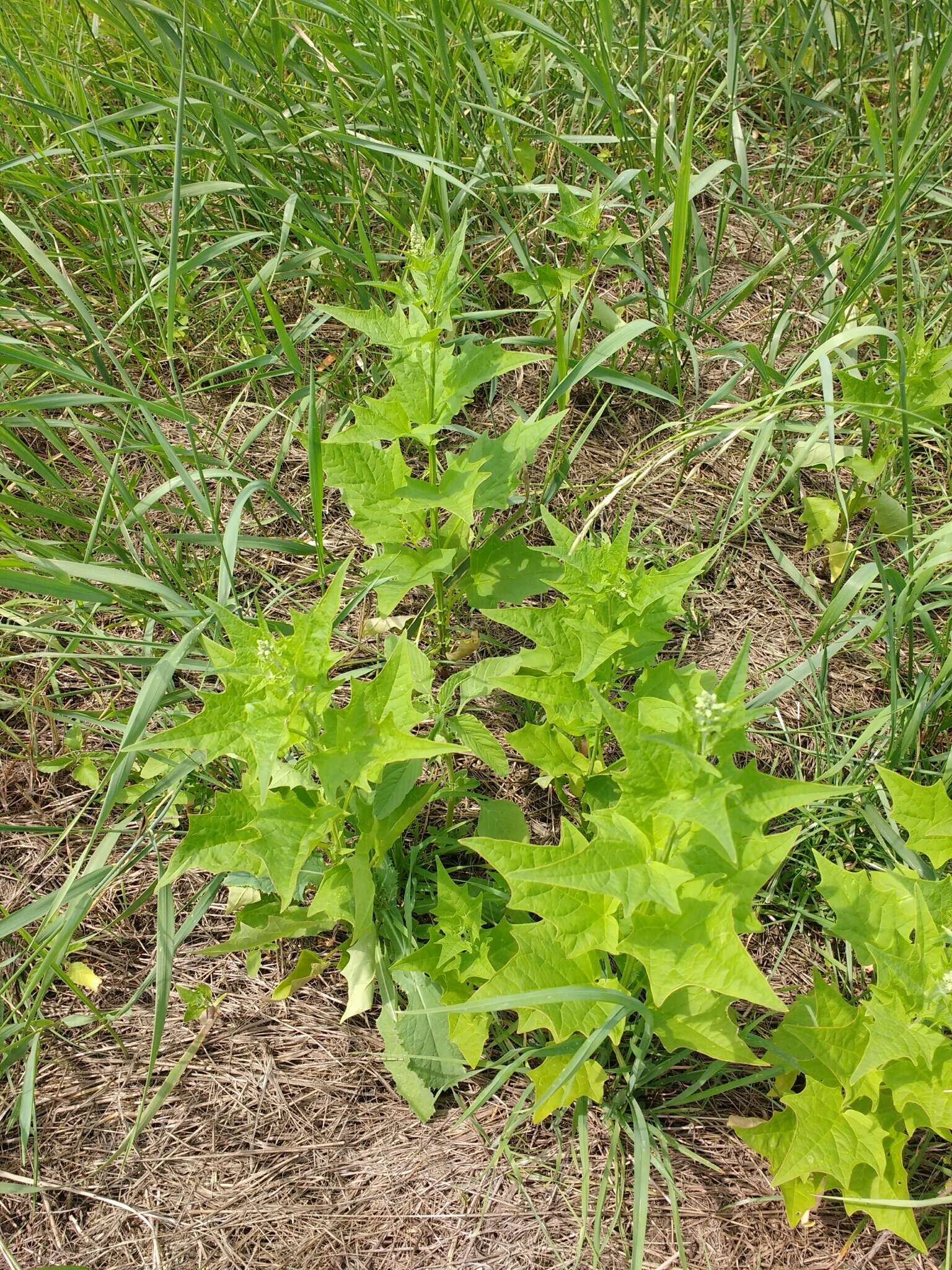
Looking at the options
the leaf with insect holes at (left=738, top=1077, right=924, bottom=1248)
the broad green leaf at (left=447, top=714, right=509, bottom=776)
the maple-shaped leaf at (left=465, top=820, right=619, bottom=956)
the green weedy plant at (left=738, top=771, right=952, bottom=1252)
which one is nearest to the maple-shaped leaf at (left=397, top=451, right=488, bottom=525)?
the broad green leaf at (left=447, top=714, right=509, bottom=776)

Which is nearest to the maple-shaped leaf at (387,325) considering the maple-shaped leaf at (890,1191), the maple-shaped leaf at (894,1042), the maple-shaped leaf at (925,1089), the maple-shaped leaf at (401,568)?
the maple-shaped leaf at (401,568)

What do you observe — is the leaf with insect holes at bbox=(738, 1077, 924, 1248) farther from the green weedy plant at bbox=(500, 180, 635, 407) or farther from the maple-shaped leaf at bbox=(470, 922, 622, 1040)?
the green weedy plant at bbox=(500, 180, 635, 407)

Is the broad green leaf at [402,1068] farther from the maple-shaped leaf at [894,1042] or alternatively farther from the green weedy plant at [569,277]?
the green weedy plant at [569,277]

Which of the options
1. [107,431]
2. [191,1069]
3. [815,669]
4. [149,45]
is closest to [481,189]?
[149,45]

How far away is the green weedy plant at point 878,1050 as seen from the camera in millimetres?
1523

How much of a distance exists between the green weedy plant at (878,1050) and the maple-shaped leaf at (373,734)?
806 mm

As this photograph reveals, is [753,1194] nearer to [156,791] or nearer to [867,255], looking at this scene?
[156,791]

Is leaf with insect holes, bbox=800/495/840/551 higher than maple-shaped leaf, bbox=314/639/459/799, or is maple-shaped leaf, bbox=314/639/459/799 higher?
maple-shaped leaf, bbox=314/639/459/799

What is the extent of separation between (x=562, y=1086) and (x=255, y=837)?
0.74 metres

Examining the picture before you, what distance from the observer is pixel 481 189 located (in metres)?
2.82

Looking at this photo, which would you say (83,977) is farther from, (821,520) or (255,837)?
(821,520)

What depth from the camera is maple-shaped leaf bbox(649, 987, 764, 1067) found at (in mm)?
1613

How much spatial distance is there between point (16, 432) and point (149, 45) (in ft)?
3.75

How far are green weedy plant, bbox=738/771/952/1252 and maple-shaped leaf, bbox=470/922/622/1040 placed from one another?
14.3 inches
